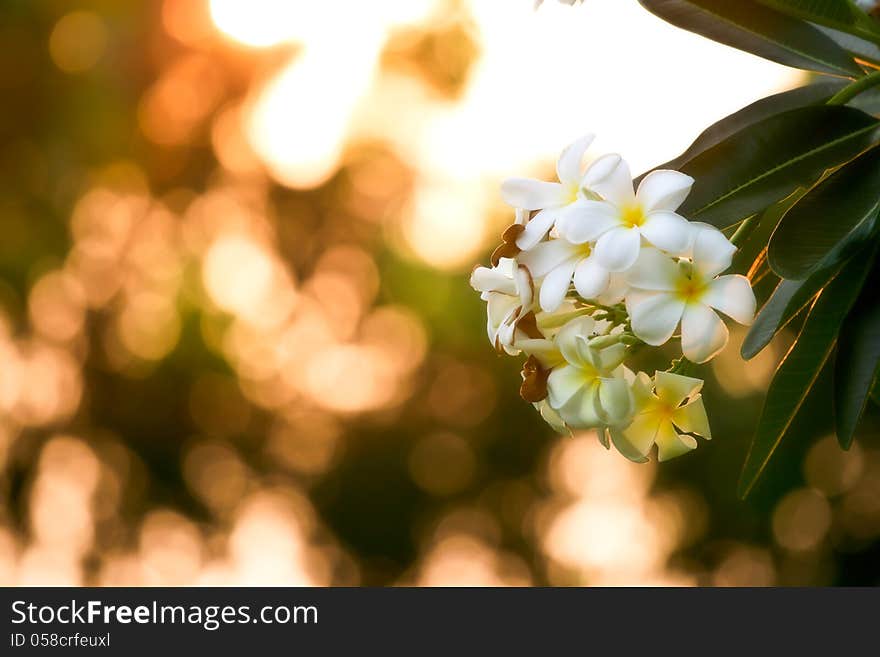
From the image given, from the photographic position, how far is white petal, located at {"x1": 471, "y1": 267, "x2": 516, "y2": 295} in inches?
30.7

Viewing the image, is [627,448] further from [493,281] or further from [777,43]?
[777,43]

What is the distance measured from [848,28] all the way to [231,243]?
8062 millimetres

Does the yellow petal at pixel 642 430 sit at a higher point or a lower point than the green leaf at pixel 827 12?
lower

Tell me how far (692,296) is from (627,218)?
7 centimetres

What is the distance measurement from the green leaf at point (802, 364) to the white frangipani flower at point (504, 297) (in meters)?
0.29

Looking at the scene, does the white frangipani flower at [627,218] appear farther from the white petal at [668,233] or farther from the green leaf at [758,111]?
the green leaf at [758,111]

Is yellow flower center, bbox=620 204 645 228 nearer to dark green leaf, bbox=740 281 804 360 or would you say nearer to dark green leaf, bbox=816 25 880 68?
dark green leaf, bbox=740 281 804 360

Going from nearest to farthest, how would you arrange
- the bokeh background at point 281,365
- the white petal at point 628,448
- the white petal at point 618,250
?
the white petal at point 618,250 < the white petal at point 628,448 < the bokeh background at point 281,365

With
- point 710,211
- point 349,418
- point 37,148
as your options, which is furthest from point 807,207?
point 349,418

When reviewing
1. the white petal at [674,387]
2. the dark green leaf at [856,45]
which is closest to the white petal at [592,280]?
the white petal at [674,387]

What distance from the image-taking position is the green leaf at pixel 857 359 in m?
0.85

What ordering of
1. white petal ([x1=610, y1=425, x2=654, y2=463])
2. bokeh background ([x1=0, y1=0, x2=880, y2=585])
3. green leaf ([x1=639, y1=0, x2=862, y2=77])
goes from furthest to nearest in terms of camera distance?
→ bokeh background ([x1=0, y1=0, x2=880, y2=585]) → green leaf ([x1=639, y1=0, x2=862, y2=77]) → white petal ([x1=610, y1=425, x2=654, y2=463])

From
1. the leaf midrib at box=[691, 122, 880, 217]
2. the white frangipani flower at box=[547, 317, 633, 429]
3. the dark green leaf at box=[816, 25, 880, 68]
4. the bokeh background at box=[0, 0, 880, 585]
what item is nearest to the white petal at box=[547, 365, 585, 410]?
the white frangipani flower at box=[547, 317, 633, 429]

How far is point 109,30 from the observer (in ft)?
23.5
